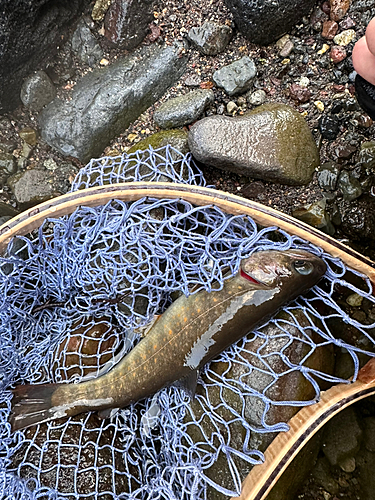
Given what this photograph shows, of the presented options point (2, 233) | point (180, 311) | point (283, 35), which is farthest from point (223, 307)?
point (283, 35)

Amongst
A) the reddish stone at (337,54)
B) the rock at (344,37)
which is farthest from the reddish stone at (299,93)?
the rock at (344,37)

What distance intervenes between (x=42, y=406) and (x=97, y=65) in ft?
9.99

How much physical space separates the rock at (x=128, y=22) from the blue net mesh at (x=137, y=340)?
3.86 feet

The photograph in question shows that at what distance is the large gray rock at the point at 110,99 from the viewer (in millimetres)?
3678

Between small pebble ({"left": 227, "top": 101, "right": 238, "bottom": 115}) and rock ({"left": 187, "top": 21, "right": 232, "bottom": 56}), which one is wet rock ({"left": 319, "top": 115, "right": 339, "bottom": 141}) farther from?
rock ({"left": 187, "top": 21, "right": 232, "bottom": 56})

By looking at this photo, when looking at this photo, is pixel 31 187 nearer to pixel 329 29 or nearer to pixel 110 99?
pixel 110 99

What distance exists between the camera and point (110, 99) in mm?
3680

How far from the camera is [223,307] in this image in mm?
2723

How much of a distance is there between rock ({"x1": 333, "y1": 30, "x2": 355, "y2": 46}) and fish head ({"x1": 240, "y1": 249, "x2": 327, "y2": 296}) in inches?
76.2

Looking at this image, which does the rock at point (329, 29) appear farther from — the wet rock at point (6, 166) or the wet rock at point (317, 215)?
the wet rock at point (6, 166)

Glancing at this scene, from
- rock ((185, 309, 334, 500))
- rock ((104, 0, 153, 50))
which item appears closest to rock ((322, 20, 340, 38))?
rock ((104, 0, 153, 50))

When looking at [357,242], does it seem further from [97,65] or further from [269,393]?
[97,65]

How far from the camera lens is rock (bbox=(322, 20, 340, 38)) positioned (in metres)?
3.40

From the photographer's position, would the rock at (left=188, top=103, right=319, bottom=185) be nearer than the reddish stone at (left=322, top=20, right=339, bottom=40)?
Yes
